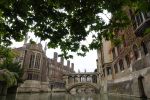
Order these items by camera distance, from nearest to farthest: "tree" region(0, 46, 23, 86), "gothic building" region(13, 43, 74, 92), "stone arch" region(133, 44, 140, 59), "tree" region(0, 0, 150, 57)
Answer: "tree" region(0, 0, 150, 57), "tree" region(0, 46, 23, 86), "stone arch" region(133, 44, 140, 59), "gothic building" region(13, 43, 74, 92)

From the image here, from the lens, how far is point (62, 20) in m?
5.45

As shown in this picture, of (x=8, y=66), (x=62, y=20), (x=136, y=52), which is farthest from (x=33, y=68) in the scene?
(x=62, y=20)

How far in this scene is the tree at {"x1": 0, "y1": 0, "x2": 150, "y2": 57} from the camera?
15.8 ft

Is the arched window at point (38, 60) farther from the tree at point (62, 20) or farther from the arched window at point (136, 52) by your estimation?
the tree at point (62, 20)

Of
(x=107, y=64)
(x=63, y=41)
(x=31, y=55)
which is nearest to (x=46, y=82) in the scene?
(x=31, y=55)

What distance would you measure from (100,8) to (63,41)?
1.78 meters

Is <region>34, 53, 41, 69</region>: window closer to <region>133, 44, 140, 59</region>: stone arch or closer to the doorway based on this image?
<region>133, 44, 140, 59</region>: stone arch

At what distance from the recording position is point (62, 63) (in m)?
73.8

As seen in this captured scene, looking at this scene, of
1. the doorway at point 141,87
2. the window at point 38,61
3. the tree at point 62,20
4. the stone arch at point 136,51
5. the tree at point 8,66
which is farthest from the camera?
the window at point 38,61

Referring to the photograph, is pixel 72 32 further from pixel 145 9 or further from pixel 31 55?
pixel 31 55

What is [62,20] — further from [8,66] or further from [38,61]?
[38,61]

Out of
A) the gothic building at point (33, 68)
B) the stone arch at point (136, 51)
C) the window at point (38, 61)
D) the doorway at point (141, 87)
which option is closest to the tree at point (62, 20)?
the doorway at point (141, 87)

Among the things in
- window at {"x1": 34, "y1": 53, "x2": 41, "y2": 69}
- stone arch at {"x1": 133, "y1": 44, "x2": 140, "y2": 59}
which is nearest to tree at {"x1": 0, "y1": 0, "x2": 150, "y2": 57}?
stone arch at {"x1": 133, "y1": 44, "x2": 140, "y2": 59}

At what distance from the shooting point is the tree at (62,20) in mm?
4812
